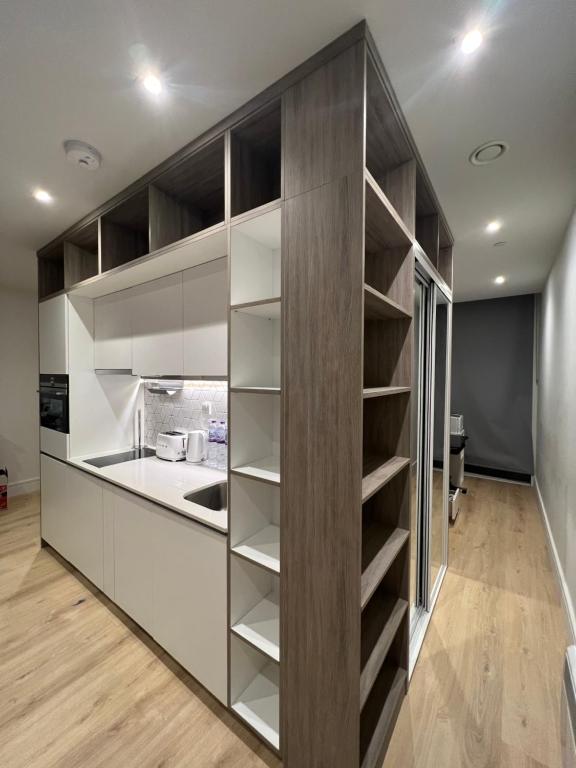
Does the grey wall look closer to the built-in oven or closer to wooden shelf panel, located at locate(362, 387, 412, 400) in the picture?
wooden shelf panel, located at locate(362, 387, 412, 400)

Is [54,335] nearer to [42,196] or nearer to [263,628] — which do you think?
[42,196]

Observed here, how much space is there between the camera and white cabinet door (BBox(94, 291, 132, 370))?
2359 mm

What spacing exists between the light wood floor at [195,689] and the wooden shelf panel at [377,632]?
447mm

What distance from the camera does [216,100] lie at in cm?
125

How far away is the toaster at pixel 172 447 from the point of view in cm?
242

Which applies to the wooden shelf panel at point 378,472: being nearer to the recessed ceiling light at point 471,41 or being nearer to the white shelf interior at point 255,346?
the white shelf interior at point 255,346

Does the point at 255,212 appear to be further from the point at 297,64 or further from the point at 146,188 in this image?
the point at 146,188

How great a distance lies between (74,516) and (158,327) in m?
1.57

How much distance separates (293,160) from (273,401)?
0.99 m

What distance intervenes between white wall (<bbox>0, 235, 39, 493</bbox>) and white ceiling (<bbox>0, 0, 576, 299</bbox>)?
309 centimetres

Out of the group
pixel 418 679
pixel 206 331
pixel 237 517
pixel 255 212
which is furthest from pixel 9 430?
pixel 418 679

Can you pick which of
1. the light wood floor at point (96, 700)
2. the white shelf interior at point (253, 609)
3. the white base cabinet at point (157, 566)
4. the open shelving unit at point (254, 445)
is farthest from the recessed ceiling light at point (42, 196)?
the light wood floor at point (96, 700)

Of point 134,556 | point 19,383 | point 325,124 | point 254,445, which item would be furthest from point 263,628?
point 19,383

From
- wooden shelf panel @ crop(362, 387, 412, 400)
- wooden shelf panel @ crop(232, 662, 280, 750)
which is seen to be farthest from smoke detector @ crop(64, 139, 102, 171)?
wooden shelf panel @ crop(232, 662, 280, 750)
